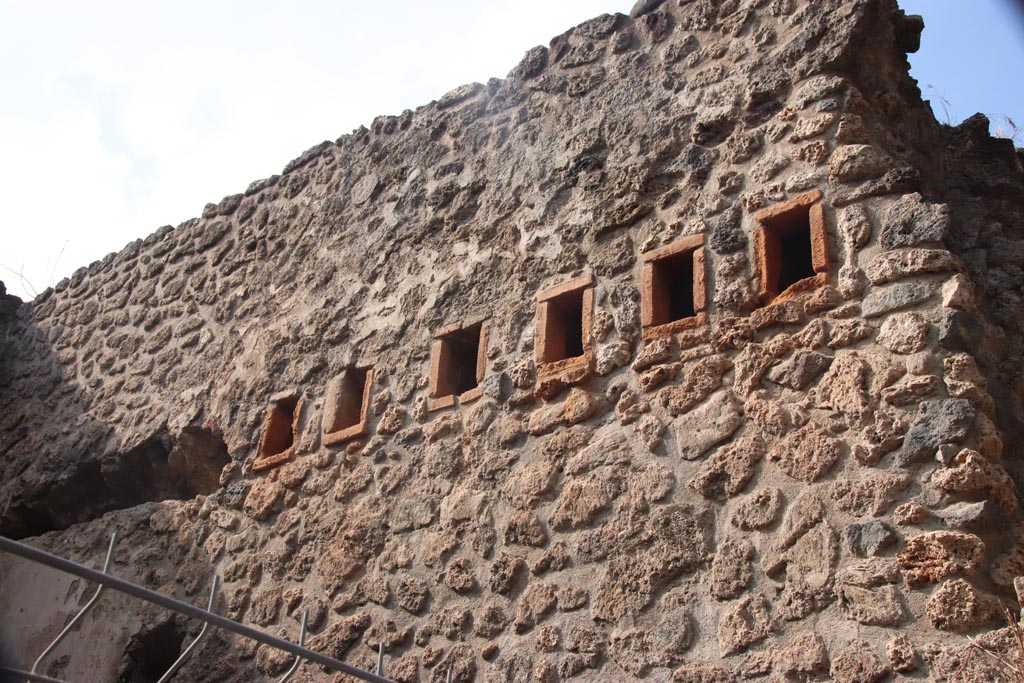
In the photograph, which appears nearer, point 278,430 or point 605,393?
point 605,393

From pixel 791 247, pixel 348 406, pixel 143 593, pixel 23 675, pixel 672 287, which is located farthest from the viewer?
pixel 348 406

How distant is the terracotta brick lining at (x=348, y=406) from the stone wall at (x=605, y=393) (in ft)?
0.07

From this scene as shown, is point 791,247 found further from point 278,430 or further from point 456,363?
point 278,430

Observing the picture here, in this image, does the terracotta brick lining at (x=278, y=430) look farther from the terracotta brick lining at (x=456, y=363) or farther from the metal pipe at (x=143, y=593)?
the metal pipe at (x=143, y=593)

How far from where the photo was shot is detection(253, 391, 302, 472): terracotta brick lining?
497 centimetres

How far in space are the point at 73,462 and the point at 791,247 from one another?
416 cm

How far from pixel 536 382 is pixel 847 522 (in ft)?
4.75

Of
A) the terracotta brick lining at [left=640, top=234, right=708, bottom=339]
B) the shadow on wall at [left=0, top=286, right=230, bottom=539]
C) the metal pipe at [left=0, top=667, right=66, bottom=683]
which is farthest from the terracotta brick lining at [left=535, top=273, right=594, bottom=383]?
the metal pipe at [left=0, top=667, right=66, bottom=683]

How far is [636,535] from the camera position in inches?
137

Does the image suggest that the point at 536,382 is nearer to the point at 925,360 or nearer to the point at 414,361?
the point at 414,361

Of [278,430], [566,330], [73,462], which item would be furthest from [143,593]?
[73,462]

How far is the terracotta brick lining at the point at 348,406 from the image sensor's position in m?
4.71

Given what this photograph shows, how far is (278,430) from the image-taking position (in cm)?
513

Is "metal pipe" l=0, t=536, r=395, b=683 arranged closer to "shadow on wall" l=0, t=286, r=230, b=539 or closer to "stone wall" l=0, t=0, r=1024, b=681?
"stone wall" l=0, t=0, r=1024, b=681
